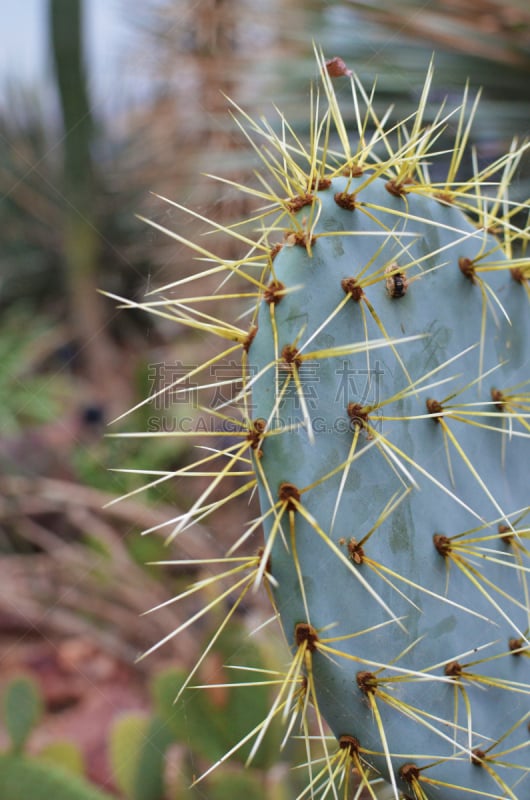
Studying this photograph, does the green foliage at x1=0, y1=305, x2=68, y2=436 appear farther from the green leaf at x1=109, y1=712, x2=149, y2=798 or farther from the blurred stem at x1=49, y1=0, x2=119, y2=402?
the green leaf at x1=109, y1=712, x2=149, y2=798

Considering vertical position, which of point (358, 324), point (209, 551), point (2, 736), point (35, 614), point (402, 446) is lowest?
point (2, 736)

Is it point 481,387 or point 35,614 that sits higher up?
point 481,387

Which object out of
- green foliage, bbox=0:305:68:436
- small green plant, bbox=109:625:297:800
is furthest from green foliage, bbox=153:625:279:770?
green foliage, bbox=0:305:68:436

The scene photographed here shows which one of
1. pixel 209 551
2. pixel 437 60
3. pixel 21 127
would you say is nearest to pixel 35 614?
pixel 209 551

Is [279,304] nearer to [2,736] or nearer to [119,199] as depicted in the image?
[2,736]

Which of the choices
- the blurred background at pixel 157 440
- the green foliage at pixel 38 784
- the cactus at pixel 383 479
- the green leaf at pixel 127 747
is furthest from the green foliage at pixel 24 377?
the cactus at pixel 383 479

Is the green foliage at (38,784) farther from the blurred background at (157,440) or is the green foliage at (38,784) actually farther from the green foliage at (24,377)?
the green foliage at (24,377)
